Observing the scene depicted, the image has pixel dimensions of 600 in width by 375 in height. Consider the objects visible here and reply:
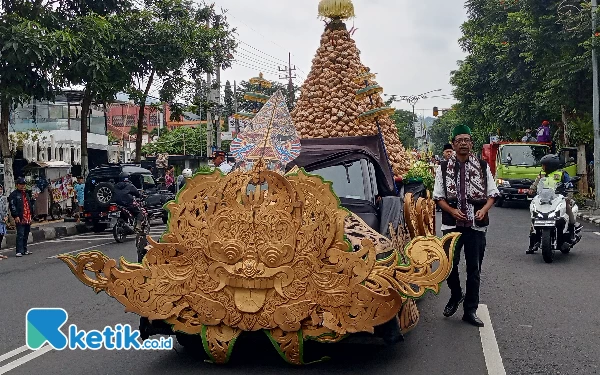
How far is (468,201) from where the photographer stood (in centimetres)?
630

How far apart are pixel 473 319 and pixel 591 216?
1480 centimetres

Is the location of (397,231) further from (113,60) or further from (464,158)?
(113,60)

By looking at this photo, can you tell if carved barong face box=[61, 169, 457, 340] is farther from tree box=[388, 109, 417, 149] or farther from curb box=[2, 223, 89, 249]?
tree box=[388, 109, 417, 149]

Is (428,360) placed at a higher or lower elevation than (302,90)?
lower

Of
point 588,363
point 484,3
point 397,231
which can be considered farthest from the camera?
point 484,3

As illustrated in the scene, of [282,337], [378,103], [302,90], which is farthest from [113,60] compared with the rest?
[282,337]

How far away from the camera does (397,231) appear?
620 centimetres

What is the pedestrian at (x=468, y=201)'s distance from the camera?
6262 millimetres

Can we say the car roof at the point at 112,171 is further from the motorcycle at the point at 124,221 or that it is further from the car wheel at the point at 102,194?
the motorcycle at the point at 124,221

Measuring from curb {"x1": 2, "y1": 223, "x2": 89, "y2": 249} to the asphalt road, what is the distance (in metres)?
6.78

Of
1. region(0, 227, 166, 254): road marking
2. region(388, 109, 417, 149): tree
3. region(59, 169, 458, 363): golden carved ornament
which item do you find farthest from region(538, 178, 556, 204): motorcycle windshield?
region(388, 109, 417, 149): tree

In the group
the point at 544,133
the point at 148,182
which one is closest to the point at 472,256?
the point at 148,182

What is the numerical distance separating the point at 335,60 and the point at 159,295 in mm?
8002

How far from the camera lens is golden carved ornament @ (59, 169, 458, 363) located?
467cm
